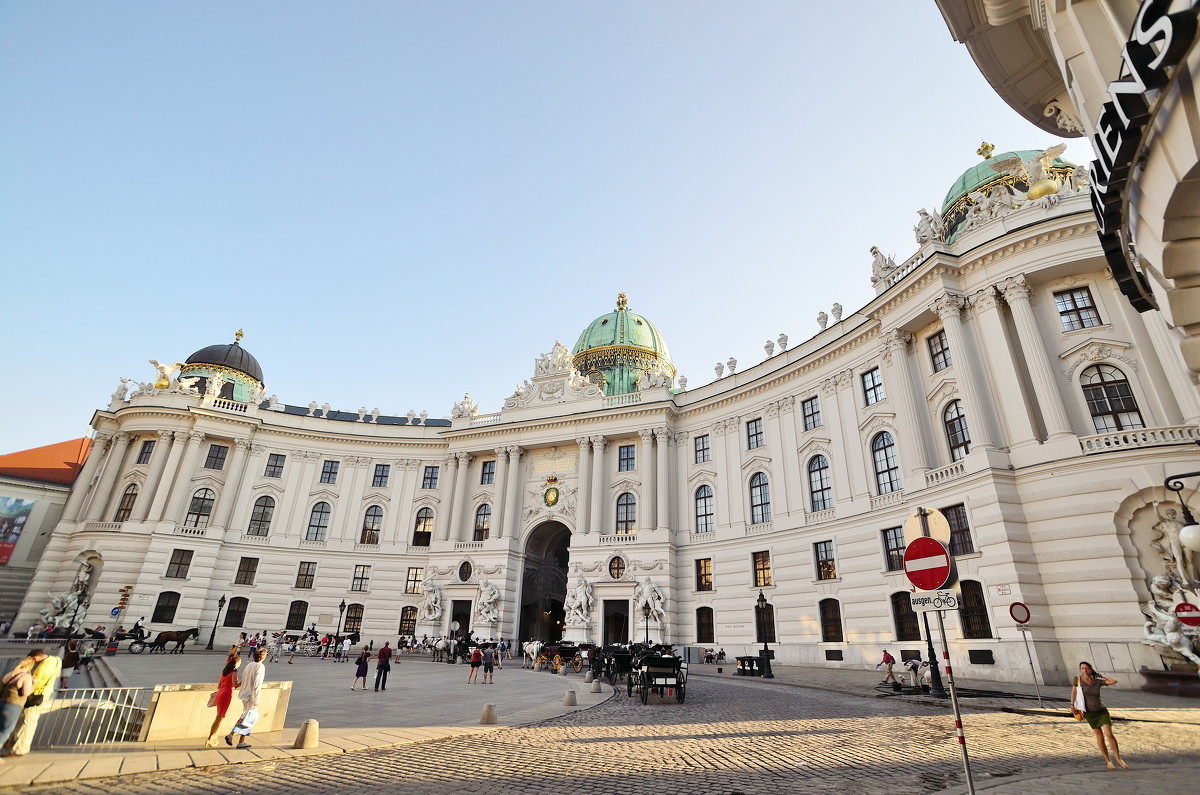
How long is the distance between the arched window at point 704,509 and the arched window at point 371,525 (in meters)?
24.8

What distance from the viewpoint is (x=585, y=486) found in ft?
130

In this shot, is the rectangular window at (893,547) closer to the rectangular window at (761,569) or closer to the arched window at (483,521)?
the rectangular window at (761,569)

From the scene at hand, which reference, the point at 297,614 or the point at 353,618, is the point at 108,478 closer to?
the point at 297,614

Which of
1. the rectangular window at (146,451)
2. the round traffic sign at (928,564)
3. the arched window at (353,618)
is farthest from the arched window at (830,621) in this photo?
the rectangular window at (146,451)

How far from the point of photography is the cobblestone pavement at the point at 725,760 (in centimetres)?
693

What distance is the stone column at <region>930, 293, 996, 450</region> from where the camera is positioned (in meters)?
22.0

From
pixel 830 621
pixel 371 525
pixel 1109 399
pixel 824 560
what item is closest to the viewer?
pixel 1109 399

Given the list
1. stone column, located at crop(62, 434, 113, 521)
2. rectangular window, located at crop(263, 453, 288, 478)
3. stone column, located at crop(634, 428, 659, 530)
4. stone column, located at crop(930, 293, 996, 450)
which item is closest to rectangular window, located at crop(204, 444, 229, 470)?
rectangular window, located at crop(263, 453, 288, 478)

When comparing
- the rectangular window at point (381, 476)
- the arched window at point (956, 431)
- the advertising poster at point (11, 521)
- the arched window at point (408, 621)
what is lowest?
the arched window at point (408, 621)

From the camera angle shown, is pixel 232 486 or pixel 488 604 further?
pixel 232 486

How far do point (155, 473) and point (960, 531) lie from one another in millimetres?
50178

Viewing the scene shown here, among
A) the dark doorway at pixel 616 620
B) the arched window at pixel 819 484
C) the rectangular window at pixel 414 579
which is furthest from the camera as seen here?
the rectangular window at pixel 414 579

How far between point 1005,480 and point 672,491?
66.2 ft

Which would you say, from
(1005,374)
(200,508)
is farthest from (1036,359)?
(200,508)
